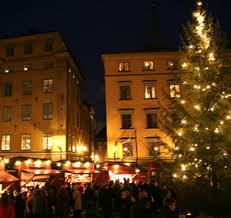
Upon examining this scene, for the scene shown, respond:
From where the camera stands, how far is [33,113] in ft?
130

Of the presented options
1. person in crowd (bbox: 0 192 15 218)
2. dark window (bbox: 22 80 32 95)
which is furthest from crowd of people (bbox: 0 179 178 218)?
dark window (bbox: 22 80 32 95)

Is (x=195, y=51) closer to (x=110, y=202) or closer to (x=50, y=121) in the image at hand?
(x=110, y=202)

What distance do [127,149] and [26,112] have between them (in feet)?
41.3

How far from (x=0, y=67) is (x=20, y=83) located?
3.27 m

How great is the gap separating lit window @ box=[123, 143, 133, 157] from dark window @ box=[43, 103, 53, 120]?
9074mm

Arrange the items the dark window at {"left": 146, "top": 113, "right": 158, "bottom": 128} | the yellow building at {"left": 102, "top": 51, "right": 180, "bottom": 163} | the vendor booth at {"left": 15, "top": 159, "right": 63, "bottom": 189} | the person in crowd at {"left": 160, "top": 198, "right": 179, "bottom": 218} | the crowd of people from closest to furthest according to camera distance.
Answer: the person in crowd at {"left": 160, "top": 198, "right": 179, "bottom": 218} < the crowd of people < the vendor booth at {"left": 15, "top": 159, "right": 63, "bottom": 189} < the yellow building at {"left": 102, "top": 51, "right": 180, "bottom": 163} < the dark window at {"left": 146, "top": 113, "right": 158, "bottom": 128}

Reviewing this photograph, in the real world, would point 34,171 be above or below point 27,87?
below

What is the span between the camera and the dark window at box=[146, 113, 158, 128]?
38.0 metres

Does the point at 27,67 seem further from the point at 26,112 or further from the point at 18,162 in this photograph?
the point at 18,162

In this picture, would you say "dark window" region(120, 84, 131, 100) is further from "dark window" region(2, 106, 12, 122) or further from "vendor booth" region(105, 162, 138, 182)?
"dark window" region(2, 106, 12, 122)

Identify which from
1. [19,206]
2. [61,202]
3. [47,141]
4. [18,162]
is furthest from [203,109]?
[47,141]

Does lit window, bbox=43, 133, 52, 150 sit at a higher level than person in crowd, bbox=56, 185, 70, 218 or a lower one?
higher

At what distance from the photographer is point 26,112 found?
40.1 metres

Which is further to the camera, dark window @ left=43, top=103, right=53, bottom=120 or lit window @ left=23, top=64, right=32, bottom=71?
lit window @ left=23, top=64, right=32, bottom=71
